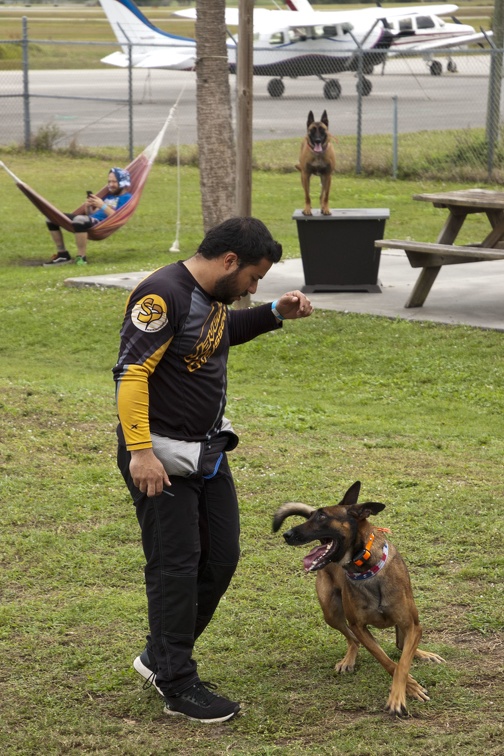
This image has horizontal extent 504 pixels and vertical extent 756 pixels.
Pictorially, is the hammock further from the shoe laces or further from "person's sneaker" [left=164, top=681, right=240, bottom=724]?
"person's sneaker" [left=164, top=681, right=240, bottom=724]

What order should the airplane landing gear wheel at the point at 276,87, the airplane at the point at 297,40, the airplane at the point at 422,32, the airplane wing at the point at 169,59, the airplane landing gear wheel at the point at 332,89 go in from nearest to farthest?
the airplane landing gear wheel at the point at 332,89 → the airplane landing gear wheel at the point at 276,87 → the airplane at the point at 297,40 → the airplane wing at the point at 169,59 → the airplane at the point at 422,32

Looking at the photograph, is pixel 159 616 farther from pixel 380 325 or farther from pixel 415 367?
pixel 380 325

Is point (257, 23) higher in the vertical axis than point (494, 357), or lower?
higher

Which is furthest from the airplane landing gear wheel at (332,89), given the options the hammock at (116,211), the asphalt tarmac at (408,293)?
the asphalt tarmac at (408,293)

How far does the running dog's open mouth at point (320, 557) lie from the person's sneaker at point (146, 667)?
65 centimetres

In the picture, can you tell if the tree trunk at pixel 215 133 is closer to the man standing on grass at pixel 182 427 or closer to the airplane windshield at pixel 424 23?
the man standing on grass at pixel 182 427

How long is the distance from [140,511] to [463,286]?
7868 millimetres

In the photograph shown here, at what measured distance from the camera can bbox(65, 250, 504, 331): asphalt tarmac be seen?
9.55m

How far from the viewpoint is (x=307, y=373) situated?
8.39 metres

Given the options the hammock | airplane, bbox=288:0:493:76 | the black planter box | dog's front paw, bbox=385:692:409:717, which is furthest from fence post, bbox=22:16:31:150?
dog's front paw, bbox=385:692:409:717

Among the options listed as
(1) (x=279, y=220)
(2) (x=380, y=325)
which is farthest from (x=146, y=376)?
(1) (x=279, y=220)

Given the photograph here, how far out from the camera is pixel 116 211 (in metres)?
12.6

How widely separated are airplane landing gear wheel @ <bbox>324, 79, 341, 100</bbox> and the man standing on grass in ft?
85.5

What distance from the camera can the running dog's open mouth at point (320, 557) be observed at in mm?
3539
